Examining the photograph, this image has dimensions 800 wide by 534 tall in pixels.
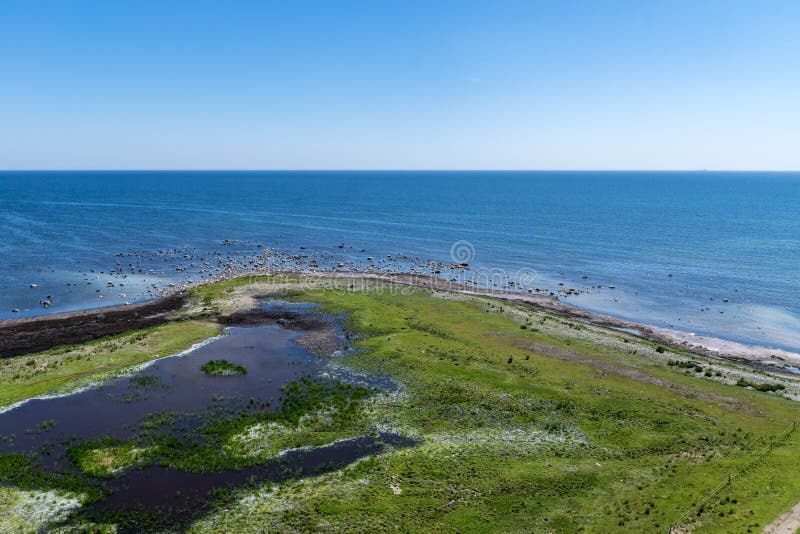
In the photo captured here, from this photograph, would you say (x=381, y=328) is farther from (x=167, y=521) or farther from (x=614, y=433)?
(x=167, y=521)

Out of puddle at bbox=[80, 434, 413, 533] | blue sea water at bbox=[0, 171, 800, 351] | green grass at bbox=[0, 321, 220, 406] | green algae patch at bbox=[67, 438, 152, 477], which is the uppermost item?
blue sea water at bbox=[0, 171, 800, 351]

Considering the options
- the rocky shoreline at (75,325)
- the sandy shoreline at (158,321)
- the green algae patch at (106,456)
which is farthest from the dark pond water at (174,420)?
the sandy shoreline at (158,321)

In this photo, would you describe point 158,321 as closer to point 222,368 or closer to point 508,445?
point 222,368

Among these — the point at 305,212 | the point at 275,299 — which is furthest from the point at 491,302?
the point at 305,212

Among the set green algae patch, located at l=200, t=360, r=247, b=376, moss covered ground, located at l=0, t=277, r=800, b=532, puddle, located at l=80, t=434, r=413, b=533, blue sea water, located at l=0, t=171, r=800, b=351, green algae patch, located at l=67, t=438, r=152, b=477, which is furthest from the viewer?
blue sea water, located at l=0, t=171, r=800, b=351

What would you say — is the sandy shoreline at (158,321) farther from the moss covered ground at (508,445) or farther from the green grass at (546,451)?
the green grass at (546,451)

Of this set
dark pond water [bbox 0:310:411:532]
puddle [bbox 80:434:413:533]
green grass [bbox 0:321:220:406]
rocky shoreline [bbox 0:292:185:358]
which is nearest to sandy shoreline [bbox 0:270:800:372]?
rocky shoreline [bbox 0:292:185:358]

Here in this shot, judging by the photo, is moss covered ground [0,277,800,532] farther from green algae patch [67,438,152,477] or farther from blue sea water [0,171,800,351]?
blue sea water [0,171,800,351]
